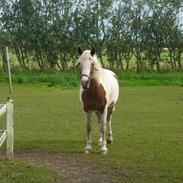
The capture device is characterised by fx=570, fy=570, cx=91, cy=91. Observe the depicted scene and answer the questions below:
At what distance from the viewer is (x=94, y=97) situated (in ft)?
36.1

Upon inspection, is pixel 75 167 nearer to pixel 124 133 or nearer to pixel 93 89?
pixel 93 89

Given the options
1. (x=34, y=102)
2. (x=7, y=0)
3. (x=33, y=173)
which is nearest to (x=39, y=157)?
(x=33, y=173)

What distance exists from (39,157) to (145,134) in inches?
149

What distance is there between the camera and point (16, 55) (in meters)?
40.4

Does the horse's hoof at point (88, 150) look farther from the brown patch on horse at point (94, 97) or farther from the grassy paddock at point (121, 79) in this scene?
Result: the grassy paddock at point (121, 79)

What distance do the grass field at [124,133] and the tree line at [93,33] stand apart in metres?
15.8

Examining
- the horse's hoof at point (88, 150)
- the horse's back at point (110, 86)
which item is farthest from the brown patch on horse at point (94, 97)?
the horse's hoof at point (88, 150)

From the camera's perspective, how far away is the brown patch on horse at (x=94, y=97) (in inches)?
432

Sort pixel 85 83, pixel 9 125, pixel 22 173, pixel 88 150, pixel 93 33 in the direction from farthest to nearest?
pixel 93 33 < pixel 88 150 < pixel 85 83 < pixel 9 125 < pixel 22 173

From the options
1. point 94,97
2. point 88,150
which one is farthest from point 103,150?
point 94,97

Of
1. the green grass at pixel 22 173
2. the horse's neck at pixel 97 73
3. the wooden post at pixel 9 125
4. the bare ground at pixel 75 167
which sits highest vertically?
the horse's neck at pixel 97 73

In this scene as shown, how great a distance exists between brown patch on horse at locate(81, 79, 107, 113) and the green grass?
7.49 feet

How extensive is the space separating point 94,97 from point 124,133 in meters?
2.78

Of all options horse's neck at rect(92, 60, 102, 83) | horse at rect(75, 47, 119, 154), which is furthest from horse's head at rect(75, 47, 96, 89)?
horse's neck at rect(92, 60, 102, 83)
